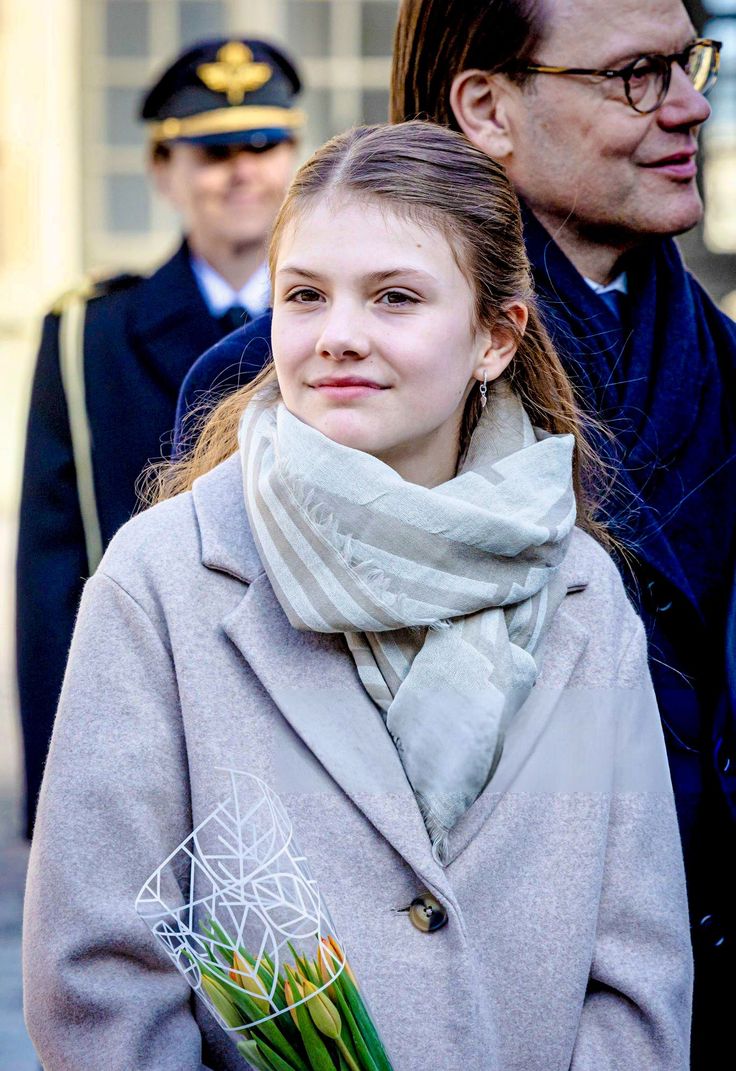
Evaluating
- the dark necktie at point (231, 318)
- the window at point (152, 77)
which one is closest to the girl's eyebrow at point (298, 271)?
the dark necktie at point (231, 318)

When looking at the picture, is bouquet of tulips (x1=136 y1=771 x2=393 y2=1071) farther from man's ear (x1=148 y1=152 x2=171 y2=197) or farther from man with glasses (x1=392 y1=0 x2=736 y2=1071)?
man's ear (x1=148 y1=152 x2=171 y2=197)

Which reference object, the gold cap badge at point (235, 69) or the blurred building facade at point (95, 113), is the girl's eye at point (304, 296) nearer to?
the gold cap badge at point (235, 69)

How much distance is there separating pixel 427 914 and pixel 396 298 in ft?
2.38

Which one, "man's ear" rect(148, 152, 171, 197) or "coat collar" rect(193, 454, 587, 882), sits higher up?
"man's ear" rect(148, 152, 171, 197)

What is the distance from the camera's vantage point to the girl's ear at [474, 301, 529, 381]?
208 cm

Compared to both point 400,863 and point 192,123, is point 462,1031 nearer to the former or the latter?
point 400,863

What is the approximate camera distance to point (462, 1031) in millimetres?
1856

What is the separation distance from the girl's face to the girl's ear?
100 mm

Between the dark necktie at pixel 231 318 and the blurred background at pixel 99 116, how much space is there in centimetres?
732

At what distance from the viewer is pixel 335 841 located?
187cm

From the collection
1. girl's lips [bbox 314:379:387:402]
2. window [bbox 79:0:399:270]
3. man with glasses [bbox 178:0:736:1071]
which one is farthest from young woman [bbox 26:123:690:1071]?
window [bbox 79:0:399:270]

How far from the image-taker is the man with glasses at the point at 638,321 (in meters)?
2.34

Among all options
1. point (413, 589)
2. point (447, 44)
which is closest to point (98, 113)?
point (447, 44)

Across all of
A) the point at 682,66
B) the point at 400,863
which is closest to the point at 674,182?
the point at 682,66
